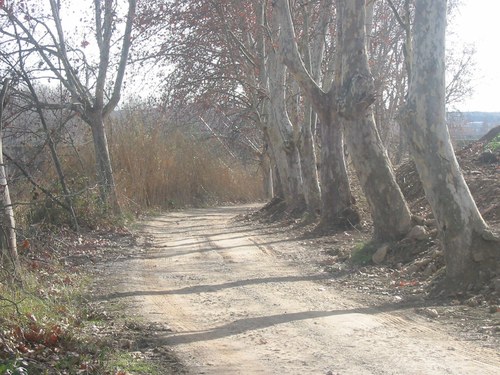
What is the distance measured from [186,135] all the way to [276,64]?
56.9 ft

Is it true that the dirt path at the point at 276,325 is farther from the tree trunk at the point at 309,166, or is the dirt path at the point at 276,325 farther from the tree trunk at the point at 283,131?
the tree trunk at the point at 283,131

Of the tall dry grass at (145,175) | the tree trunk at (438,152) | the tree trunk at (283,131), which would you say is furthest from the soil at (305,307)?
the tree trunk at (283,131)

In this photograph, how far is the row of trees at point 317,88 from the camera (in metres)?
9.36

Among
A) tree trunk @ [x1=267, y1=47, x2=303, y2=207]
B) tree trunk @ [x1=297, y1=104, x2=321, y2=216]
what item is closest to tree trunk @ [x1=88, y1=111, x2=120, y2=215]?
tree trunk @ [x1=267, y1=47, x2=303, y2=207]

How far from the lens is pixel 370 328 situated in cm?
749

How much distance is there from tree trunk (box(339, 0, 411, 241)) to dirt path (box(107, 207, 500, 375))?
6.01 ft

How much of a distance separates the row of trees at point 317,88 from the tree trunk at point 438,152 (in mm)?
13

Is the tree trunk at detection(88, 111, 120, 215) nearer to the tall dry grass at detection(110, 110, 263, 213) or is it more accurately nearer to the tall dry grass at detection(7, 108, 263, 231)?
the tall dry grass at detection(7, 108, 263, 231)

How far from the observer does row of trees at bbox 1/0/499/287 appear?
9.36 meters

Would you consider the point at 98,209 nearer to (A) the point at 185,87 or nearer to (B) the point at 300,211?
(B) the point at 300,211

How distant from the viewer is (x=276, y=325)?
7.70 meters

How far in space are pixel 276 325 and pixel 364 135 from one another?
5.88 m

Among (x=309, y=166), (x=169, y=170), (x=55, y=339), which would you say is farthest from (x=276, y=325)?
(x=169, y=170)

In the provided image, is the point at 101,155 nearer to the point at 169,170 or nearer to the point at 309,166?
the point at 309,166
